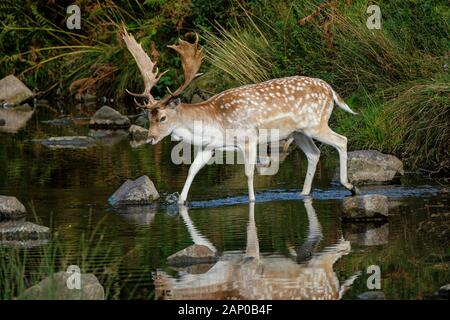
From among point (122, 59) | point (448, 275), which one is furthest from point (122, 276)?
point (122, 59)

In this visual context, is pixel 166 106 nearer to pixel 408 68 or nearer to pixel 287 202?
pixel 287 202

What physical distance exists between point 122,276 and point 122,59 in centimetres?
1785

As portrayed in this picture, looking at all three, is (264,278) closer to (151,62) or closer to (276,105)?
(276,105)

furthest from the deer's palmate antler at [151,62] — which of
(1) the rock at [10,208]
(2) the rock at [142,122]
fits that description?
(2) the rock at [142,122]

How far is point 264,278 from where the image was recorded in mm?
10141

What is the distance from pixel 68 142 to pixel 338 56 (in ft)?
17.5

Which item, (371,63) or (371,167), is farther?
(371,63)

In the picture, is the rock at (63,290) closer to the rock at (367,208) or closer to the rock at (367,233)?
the rock at (367,233)

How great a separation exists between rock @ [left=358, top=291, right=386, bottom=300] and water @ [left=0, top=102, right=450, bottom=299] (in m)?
0.10

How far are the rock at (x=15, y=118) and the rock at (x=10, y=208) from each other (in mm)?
10260

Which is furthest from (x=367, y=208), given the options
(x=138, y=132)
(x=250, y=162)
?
(x=138, y=132)

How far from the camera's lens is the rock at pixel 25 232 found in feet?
39.7

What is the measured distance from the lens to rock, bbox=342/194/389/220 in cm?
1272

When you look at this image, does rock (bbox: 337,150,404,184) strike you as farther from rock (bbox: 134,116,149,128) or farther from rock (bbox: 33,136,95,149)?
rock (bbox: 134,116,149,128)
